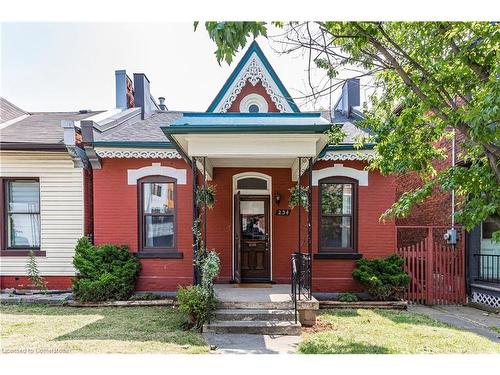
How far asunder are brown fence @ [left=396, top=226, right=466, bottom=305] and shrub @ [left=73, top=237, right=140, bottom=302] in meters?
6.09

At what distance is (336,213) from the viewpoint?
8133mm

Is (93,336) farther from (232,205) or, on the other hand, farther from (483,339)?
(483,339)

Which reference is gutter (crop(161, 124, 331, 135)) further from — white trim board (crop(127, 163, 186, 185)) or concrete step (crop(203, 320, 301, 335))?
concrete step (crop(203, 320, 301, 335))

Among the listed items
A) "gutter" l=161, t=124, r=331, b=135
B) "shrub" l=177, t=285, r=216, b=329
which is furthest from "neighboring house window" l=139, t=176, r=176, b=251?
"gutter" l=161, t=124, r=331, b=135

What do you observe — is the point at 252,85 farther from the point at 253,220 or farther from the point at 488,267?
the point at 488,267

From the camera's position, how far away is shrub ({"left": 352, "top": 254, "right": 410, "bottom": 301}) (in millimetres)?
7473

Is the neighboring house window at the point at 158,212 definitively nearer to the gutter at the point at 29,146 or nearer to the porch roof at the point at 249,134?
the gutter at the point at 29,146

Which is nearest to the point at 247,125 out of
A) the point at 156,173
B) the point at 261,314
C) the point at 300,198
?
the point at 300,198

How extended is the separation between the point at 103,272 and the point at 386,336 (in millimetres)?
5602

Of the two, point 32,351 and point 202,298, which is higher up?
point 202,298

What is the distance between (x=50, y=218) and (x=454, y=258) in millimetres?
9576

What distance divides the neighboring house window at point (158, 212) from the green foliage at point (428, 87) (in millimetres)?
4480

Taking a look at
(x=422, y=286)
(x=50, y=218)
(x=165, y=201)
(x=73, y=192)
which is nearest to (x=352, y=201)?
(x=422, y=286)

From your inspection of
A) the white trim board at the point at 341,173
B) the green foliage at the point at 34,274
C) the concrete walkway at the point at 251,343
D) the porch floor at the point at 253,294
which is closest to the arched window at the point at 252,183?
the white trim board at the point at 341,173
